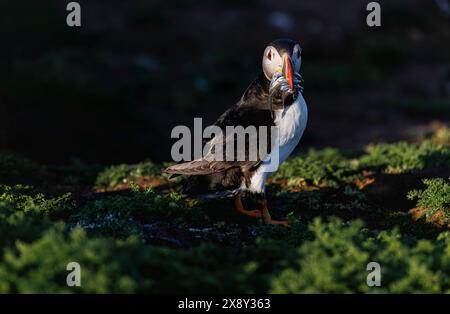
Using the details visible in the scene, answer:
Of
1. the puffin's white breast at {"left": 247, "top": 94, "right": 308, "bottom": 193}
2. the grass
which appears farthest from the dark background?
the puffin's white breast at {"left": 247, "top": 94, "right": 308, "bottom": 193}

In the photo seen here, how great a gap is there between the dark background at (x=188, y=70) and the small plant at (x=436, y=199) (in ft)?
19.8

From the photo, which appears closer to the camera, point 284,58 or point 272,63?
point 284,58

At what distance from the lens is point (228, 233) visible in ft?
21.3

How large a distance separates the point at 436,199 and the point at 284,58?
2.33m

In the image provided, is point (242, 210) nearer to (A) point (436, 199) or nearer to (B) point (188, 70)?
(A) point (436, 199)

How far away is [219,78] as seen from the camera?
1634 centimetres

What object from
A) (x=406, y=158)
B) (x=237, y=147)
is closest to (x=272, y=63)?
(x=237, y=147)

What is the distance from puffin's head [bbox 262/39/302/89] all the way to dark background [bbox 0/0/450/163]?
6.37 meters

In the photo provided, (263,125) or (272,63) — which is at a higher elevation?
(272,63)

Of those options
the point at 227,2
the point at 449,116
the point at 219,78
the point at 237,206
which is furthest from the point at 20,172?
the point at 227,2

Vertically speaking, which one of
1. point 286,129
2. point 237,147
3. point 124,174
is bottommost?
point 237,147

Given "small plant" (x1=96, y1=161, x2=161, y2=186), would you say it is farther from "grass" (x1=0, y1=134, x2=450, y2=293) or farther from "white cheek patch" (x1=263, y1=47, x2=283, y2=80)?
"white cheek patch" (x1=263, y1=47, x2=283, y2=80)

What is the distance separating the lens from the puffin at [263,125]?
6504mm
